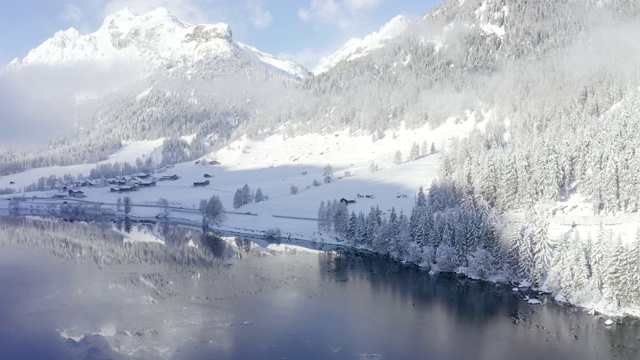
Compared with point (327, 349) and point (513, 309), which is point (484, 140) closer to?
point (513, 309)

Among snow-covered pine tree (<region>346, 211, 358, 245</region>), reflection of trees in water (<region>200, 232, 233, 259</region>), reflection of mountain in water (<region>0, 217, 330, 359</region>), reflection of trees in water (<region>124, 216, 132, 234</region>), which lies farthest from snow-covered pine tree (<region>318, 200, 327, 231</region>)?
reflection of trees in water (<region>124, 216, 132, 234</region>)

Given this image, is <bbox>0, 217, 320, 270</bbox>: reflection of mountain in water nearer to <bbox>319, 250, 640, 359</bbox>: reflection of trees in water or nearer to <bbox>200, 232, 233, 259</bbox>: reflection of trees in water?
<bbox>200, 232, 233, 259</bbox>: reflection of trees in water

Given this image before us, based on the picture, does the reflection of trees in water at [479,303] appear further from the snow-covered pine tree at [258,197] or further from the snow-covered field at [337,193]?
the snow-covered pine tree at [258,197]

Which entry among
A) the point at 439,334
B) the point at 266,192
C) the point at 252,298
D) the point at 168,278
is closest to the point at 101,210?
the point at 266,192

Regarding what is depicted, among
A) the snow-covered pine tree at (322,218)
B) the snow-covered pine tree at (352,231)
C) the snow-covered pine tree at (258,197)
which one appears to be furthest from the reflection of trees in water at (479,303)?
the snow-covered pine tree at (258,197)

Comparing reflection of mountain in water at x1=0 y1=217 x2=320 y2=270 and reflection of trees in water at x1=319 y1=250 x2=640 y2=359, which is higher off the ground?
reflection of mountain in water at x1=0 y1=217 x2=320 y2=270

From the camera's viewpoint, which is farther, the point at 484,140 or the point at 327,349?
the point at 484,140
